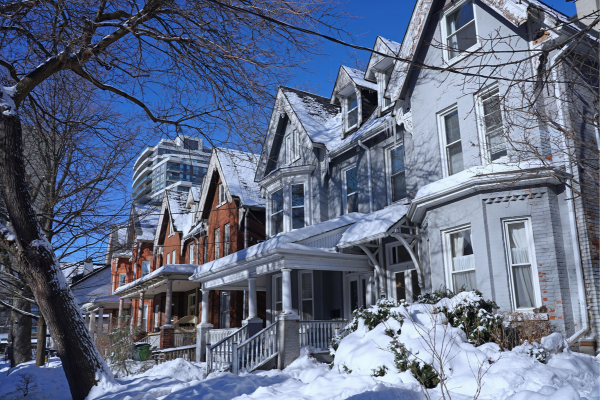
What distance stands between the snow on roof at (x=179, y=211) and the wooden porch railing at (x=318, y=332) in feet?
55.0

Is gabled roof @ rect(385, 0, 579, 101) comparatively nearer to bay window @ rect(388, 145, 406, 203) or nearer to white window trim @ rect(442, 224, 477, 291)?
bay window @ rect(388, 145, 406, 203)

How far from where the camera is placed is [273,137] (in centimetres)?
2034

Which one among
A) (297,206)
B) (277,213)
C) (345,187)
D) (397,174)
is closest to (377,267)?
(397,174)

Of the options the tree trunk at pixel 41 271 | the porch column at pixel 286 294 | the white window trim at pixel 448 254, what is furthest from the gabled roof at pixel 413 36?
the tree trunk at pixel 41 271

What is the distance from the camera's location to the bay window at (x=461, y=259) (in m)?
11.0

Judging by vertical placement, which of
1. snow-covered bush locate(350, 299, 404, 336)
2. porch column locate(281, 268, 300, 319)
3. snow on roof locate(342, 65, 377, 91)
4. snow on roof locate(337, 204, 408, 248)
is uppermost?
snow on roof locate(342, 65, 377, 91)

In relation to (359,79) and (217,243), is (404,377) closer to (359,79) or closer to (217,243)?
(359,79)

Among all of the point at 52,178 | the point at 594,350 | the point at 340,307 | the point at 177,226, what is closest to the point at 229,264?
the point at 340,307

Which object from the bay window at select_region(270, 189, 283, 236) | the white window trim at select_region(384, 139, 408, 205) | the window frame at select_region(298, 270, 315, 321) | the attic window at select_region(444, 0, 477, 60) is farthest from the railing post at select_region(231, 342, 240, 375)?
the attic window at select_region(444, 0, 477, 60)

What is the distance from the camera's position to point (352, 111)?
17.5 metres

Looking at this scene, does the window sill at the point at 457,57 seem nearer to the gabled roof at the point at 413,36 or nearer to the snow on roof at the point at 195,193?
the gabled roof at the point at 413,36

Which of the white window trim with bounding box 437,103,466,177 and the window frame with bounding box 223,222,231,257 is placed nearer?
the white window trim with bounding box 437,103,466,177

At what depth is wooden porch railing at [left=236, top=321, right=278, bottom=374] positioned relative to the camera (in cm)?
1219

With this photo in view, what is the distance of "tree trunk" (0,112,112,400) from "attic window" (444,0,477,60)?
9.60 m
